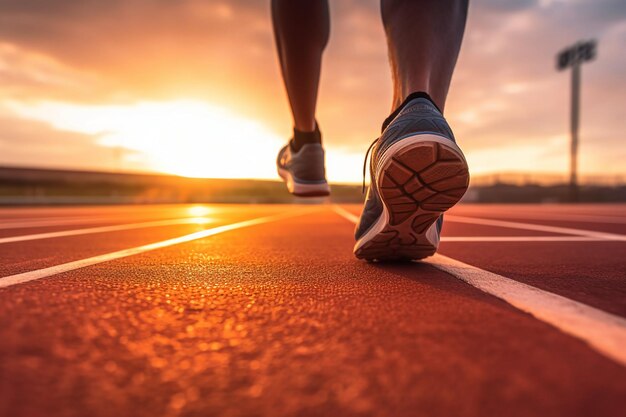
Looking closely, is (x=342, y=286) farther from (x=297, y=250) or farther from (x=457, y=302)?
(x=297, y=250)

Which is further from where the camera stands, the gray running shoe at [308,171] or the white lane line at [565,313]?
the gray running shoe at [308,171]

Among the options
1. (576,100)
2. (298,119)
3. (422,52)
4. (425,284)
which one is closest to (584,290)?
(425,284)

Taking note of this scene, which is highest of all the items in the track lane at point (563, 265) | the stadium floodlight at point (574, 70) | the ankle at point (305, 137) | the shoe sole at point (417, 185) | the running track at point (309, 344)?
the stadium floodlight at point (574, 70)

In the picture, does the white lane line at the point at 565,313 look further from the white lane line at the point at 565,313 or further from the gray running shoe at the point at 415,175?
the gray running shoe at the point at 415,175

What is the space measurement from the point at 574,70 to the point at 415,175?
96.9 ft

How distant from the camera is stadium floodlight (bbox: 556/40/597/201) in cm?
2177

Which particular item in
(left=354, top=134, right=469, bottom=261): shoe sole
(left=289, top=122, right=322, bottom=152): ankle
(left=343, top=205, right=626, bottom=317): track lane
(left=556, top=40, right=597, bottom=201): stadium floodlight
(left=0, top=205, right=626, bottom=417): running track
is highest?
(left=556, top=40, right=597, bottom=201): stadium floodlight

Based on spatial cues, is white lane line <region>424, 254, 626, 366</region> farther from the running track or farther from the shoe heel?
the shoe heel

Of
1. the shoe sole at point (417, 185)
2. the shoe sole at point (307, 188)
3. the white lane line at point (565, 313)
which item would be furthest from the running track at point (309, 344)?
the shoe sole at point (307, 188)

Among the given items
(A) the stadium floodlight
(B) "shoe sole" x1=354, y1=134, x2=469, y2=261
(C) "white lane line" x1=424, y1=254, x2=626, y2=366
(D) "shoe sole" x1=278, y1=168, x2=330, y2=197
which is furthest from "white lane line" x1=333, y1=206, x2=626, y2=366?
(A) the stadium floodlight

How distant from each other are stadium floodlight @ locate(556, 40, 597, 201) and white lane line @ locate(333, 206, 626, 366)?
24.1 metres

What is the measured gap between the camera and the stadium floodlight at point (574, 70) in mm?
21766

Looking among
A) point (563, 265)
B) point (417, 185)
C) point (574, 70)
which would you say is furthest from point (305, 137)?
point (574, 70)

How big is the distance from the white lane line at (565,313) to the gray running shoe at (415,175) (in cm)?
17
